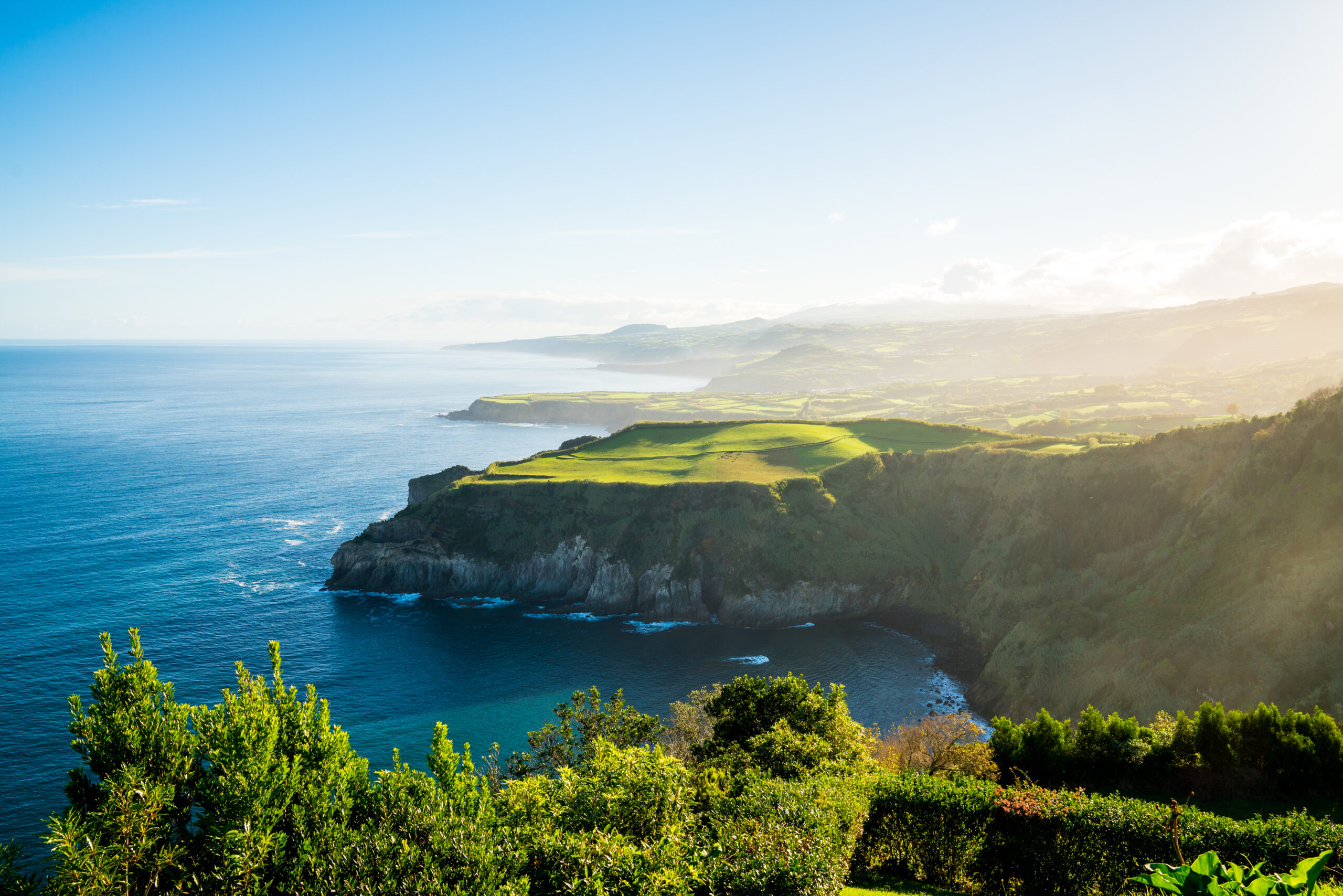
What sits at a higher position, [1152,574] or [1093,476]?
[1093,476]

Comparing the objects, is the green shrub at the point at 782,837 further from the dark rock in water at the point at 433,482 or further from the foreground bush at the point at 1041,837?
the dark rock in water at the point at 433,482

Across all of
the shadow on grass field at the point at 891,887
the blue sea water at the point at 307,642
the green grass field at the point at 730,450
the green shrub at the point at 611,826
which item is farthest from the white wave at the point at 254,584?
the shadow on grass field at the point at 891,887

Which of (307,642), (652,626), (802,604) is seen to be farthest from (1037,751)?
(307,642)

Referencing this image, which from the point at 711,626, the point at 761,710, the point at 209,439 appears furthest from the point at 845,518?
the point at 209,439

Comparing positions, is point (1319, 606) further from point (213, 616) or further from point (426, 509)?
point (213, 616)

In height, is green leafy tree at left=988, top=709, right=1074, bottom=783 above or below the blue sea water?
above

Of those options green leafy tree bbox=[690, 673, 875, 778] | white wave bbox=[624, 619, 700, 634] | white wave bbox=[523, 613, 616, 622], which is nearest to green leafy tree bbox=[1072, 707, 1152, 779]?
green leafy tree bbox=[690, 673, 875, 778]

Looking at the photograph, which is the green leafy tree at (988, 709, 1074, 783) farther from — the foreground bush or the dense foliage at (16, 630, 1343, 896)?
the foreground bush
